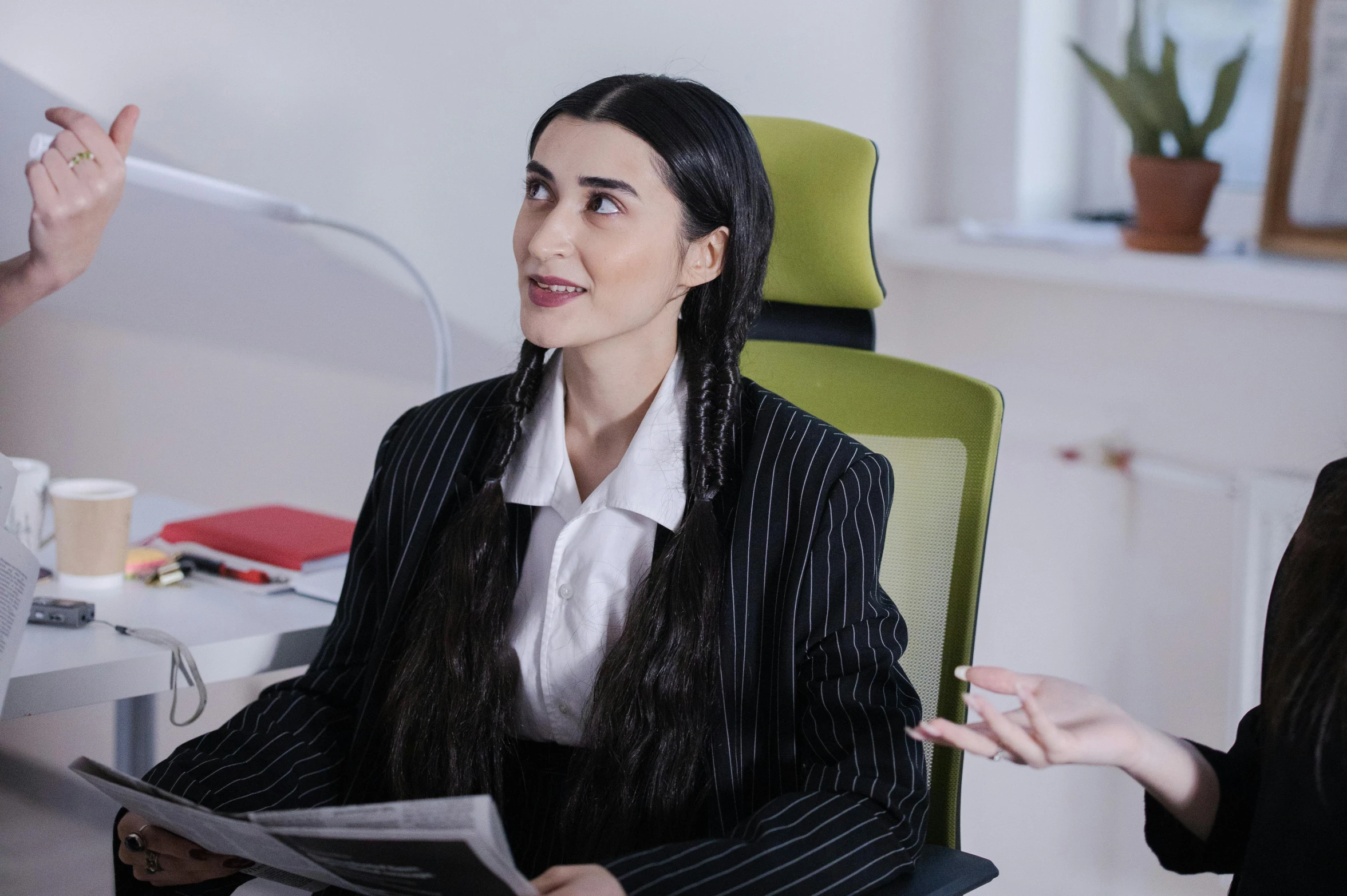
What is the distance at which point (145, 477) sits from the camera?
7.44 feet

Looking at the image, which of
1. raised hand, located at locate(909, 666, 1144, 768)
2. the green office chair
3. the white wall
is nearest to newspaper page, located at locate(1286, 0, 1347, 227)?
the white wall

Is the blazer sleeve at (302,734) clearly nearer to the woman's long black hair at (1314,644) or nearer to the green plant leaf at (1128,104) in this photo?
the woman's long black hair at (1314,644)

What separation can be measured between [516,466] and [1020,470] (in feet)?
4.69

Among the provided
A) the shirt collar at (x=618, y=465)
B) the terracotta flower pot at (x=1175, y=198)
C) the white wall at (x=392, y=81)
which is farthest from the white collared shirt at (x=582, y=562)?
the terracotta flower pot at (x=1175, y=198)

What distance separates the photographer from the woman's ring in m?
1.21

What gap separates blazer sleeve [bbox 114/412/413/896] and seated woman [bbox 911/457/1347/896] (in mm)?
628

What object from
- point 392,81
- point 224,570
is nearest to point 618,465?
point 224,570

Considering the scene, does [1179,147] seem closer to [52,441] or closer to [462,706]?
[462,706]

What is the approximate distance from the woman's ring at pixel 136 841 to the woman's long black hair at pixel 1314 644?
3.15ft

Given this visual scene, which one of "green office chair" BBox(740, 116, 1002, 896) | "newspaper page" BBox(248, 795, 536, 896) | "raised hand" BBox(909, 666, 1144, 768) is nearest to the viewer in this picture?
"newspaper page" BBox(248, 795, 536, 896)

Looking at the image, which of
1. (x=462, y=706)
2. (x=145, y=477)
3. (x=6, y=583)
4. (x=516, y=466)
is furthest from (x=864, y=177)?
(x=145, y=477)

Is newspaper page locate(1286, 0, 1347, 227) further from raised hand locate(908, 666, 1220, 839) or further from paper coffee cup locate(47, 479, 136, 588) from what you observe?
Result: paper coffee cup locate(47, 479, 136, 588)

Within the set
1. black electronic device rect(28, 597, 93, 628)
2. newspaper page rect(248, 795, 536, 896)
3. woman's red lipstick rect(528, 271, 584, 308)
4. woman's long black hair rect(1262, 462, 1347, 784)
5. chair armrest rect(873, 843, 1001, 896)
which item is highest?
woman's red lipstick rect(528, 271, 584, 308)

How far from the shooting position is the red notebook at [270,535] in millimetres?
1673
